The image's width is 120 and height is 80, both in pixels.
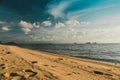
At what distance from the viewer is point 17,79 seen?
7.13 metres

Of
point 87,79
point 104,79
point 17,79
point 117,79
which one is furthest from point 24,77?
point 117,79

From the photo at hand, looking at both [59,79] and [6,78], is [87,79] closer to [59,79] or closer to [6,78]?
[59,79]

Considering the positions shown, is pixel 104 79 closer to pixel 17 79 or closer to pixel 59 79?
pixel 59 79

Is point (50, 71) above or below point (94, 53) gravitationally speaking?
above

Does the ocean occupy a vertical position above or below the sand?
below

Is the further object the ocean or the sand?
the ocean

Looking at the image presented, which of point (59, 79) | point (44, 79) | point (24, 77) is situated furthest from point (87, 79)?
point (24, 77)

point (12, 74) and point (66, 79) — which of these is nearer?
point (66, 79)

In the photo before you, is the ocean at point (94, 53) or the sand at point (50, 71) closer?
the sand at point (50, 71)

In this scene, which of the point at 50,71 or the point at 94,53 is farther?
the point at 94,53

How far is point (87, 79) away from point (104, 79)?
3.15ft

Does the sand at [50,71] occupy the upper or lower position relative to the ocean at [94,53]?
upper

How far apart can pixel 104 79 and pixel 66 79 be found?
2138 mm

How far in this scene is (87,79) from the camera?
25.6 ft
